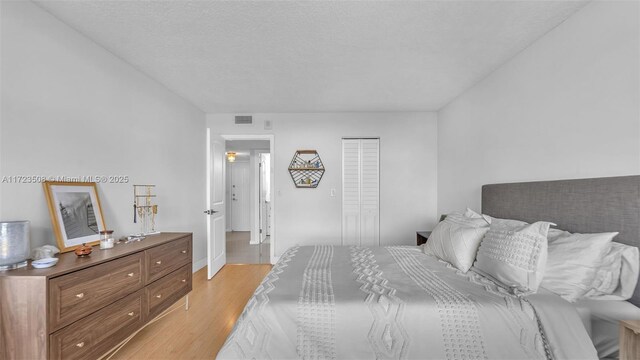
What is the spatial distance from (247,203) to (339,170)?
14.6ft

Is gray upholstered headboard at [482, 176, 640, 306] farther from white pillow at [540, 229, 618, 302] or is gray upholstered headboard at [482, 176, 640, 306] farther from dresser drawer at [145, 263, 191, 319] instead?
dresser drawer at [145, 263, 191, 319]

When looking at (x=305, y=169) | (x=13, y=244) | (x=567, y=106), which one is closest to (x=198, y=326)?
(x=13, y=244)

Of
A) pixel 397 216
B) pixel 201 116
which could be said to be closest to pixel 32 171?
pixel 201 116

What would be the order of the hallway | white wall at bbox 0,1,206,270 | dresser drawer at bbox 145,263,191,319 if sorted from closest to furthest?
white wall at bbox 0,1,206,270
dresser drawer at bbox 145,263,191,319
the hallway

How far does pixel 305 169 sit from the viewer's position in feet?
13.9

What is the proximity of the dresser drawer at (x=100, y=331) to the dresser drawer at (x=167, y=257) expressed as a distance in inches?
7.7

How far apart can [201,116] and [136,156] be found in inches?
62.4

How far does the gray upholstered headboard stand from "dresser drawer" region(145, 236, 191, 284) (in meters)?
3.10

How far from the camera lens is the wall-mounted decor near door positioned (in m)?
4.23

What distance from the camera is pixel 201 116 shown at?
4117 millimetres

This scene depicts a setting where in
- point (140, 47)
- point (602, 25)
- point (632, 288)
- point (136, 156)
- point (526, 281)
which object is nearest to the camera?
point (632, 288)

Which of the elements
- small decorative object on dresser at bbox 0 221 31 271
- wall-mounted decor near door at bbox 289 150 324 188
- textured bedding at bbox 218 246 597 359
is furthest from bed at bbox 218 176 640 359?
wall-mounted decor near door at bbox 289 150 324 188

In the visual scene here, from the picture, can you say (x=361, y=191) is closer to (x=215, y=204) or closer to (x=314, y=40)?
(x=215, y=204)

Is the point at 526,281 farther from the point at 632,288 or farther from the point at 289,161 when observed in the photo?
the point at 289,161
